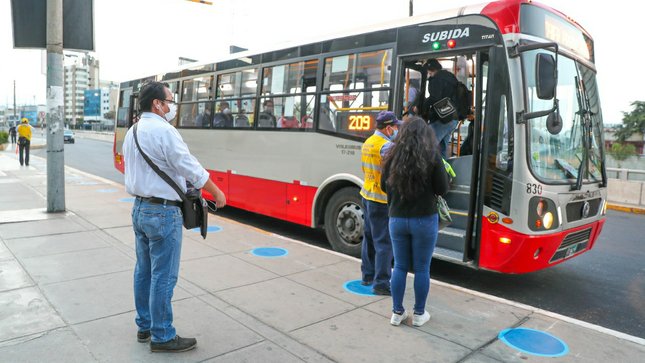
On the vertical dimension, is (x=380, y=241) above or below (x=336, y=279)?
above

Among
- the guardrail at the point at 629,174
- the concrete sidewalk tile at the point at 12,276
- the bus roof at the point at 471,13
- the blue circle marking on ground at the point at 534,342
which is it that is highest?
the bus roof at the point at 471,13

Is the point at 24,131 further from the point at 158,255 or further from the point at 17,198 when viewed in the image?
the point at 158,255

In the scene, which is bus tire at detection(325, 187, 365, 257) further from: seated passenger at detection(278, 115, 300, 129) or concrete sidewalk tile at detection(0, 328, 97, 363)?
concrete sidewalk tile at detection(0, 328, 97, 363)

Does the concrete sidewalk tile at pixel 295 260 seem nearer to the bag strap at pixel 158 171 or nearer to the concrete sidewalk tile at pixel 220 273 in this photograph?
the concrete sidewalk tile at pixel 220 273

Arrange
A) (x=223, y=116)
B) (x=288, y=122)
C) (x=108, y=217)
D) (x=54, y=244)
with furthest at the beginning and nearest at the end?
(x=223, y=116)
(x=108, y=217)
(x=288, y=122)
(x=54, y=244)

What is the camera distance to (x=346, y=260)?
241 inches

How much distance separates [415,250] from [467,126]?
9.22 feet

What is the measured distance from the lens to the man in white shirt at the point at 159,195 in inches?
126

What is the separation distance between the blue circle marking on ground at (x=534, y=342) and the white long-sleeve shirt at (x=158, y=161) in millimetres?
2799

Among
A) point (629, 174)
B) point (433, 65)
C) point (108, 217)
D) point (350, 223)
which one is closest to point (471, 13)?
point (433, 65)

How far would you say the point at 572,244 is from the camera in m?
5.26

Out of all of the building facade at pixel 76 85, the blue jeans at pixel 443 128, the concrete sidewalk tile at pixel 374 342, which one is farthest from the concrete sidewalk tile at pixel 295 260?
the building facade at pixel 76 85

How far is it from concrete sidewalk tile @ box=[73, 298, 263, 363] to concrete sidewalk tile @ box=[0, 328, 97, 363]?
0.07 metres

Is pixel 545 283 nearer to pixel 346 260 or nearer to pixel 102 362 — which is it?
pixel 346 260
